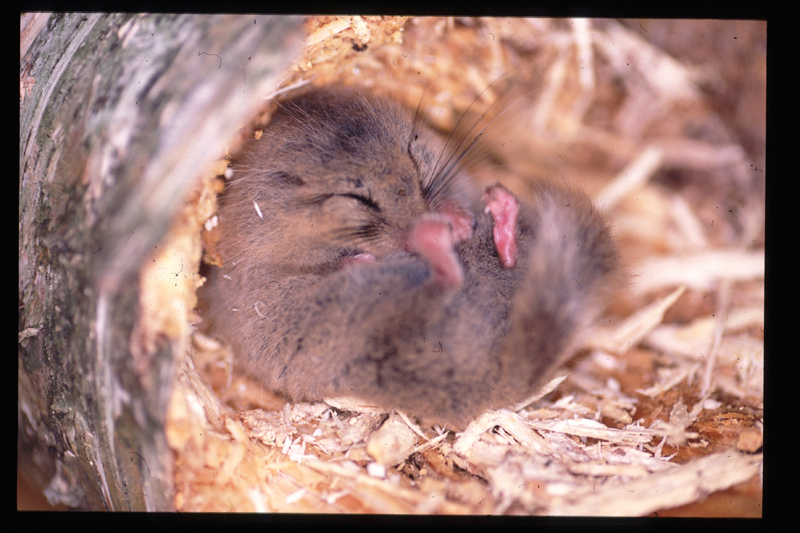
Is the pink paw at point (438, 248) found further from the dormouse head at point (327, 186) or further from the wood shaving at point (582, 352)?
the wood shaving at point (582, 352)

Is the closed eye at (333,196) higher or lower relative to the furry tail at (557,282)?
higher

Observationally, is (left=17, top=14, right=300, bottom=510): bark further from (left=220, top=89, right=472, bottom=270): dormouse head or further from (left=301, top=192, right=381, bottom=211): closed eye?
(left=301, top=192, right=381, bottom=211): closed eye

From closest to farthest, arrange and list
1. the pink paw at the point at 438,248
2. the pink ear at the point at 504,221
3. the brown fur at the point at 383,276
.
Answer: the brown fur at the point at 383,276, the pink paw at the point at 438,248, the pink ear at the point at 504,221

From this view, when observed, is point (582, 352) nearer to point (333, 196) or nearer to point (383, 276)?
point (383, 276)

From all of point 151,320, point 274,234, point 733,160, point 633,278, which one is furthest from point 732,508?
point 151,320

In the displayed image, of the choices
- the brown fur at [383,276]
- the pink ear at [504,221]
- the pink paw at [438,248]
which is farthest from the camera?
the pink ear at [504,221]

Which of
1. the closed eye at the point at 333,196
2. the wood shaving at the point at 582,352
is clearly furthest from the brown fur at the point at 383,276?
the wood shaving at the point at 582,352

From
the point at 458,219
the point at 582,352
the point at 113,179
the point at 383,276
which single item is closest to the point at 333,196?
the point at 383,276
